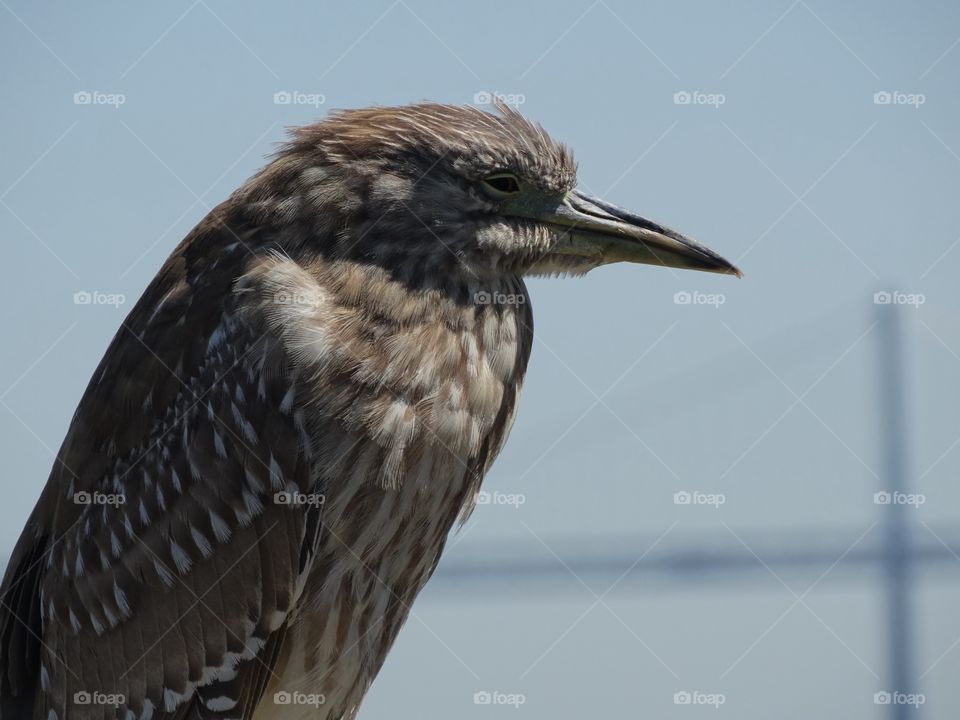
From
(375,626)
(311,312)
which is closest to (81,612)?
(375,626)

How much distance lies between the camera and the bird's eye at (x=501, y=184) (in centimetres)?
344

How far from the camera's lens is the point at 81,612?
354 cm

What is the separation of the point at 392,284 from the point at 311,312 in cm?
27

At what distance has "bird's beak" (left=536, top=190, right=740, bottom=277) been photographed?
3545mm

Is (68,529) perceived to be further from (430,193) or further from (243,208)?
(430,193)

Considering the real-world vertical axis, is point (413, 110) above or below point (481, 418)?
above
